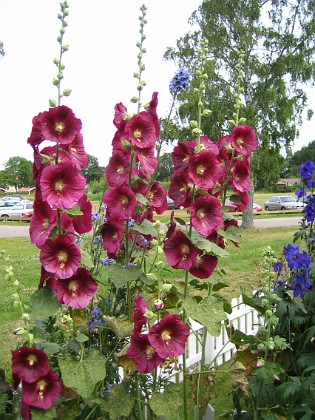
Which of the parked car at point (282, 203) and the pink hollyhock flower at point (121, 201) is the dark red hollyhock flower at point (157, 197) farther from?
the parked car at point (282, 203)

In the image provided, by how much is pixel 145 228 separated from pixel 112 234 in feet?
0.45

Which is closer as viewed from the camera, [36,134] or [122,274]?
[36,134]

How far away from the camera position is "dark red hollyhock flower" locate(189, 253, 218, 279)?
65.8 inches

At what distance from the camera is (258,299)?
2.54m

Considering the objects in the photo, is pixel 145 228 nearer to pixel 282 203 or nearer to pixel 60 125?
pixel 60 125

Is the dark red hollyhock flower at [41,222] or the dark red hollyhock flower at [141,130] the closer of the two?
the dark red hollyhock flower at [41,222]

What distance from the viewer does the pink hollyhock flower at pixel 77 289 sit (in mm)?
1406

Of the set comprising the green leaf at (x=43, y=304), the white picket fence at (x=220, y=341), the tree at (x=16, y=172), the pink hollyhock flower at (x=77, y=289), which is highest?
the tree at (x=16, y=172)

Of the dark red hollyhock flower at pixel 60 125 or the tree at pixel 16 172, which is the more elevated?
the tree at pixel 16 172

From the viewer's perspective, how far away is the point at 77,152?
152 cm

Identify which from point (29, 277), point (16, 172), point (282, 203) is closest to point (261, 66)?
point (29, 277)

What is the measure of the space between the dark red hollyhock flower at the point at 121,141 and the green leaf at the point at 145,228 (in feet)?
0.86

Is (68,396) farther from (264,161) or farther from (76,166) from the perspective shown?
(264,161)

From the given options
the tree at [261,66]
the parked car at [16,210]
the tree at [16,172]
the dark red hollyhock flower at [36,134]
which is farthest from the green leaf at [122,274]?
the tree at [16,172]
